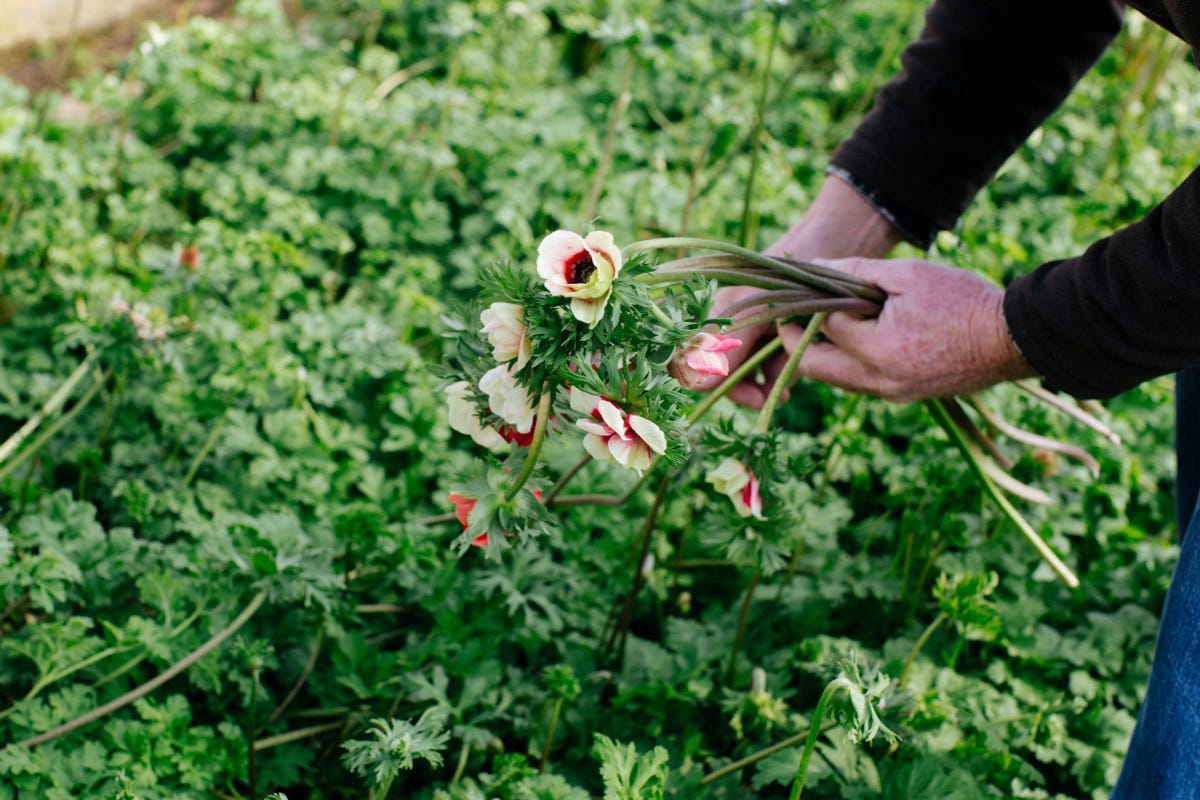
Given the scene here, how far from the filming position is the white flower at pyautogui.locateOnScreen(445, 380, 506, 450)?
1.39 m

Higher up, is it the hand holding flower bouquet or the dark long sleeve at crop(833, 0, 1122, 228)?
the dark long sleeve at crop(833, 0, 1122, 228)

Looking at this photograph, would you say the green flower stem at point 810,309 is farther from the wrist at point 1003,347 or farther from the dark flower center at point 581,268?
the dark flower center at point 581,268

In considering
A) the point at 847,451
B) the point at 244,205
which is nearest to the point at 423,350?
the point at 244,205

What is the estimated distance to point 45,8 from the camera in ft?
12.7

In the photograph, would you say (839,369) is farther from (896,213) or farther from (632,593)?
(632,593)

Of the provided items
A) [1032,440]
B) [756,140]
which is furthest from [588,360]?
[756,140]

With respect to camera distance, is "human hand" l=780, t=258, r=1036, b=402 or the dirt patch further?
the dirt patch

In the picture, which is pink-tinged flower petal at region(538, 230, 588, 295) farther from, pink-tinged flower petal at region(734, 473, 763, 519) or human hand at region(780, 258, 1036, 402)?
human hand at region(780, 258, 1036, 402)

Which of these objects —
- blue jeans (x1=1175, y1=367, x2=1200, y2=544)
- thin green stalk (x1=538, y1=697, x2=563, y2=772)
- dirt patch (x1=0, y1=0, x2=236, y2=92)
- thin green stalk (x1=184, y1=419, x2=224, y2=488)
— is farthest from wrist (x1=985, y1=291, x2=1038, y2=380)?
dirt patch (x1=0, y1=0, x2=236, y2=92)

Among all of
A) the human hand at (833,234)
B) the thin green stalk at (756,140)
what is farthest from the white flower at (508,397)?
the thin green stalk at (756,140)

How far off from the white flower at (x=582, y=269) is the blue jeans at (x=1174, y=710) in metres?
0.88

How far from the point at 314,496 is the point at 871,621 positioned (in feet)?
3.95

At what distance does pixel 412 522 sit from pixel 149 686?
596 millimetres

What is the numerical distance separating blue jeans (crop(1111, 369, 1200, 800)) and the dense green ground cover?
0.29m
